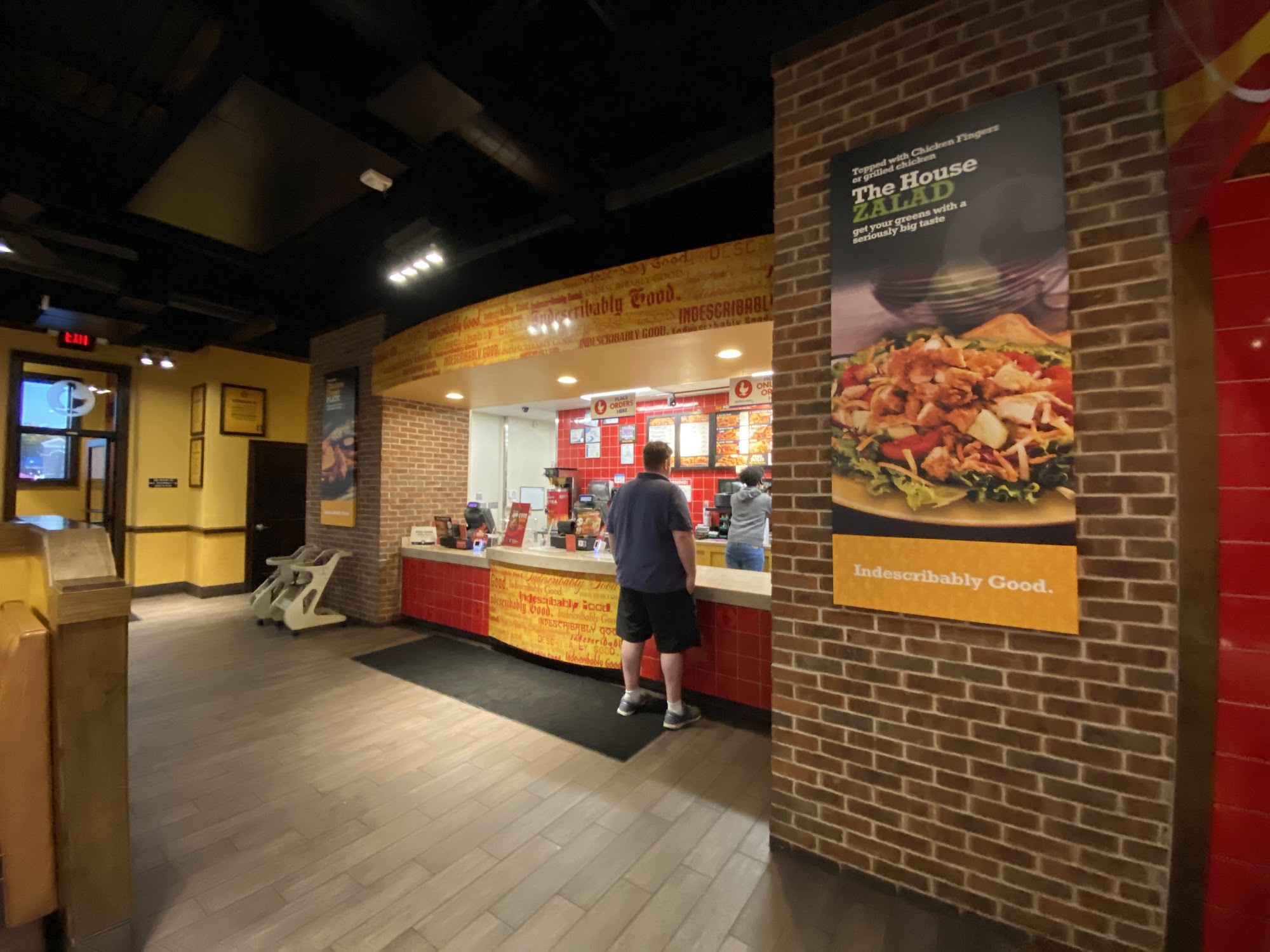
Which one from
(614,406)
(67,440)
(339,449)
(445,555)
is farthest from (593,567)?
(67,440)

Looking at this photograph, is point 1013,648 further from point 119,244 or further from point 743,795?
point 119,244

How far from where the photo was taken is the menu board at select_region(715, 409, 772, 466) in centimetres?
662

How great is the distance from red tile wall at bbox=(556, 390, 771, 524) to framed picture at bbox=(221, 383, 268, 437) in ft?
15.3

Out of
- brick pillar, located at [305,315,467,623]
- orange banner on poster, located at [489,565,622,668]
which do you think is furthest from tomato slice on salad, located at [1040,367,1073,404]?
brick pillar, located at [305,315,467,623]

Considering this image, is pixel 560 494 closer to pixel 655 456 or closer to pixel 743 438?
pixel 743 438

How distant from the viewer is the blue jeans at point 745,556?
5141mm

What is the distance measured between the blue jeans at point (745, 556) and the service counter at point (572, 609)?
0.71 m

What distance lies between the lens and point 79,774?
1.59 m

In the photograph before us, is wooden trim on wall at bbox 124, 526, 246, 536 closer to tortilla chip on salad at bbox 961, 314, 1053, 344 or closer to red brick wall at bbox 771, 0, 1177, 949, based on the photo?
red brick wall at bbox 771, 0, 1177, 949

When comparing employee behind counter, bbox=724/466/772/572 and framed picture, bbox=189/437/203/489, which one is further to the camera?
framed picture, bbox=189/437/203/489

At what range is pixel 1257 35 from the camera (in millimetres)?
924

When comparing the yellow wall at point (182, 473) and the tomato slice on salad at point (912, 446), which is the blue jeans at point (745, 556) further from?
the yellow wall at point (182, 473)

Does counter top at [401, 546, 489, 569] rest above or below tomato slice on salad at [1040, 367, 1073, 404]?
below

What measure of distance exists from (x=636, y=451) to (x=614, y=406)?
6.29ft
